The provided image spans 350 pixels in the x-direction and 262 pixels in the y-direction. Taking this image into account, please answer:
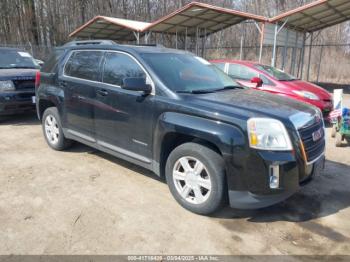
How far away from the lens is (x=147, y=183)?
439 centimetres

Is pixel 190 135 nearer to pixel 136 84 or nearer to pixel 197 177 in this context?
pixel 197 177

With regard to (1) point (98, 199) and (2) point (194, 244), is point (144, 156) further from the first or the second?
(2) point (194, 244)

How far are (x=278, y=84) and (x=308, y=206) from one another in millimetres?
4952

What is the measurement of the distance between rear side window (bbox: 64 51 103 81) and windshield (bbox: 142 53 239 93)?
0.88 meters

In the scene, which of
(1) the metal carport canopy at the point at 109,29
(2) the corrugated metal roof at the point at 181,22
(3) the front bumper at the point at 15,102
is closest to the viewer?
(3) the front bumper at the point at 15,102

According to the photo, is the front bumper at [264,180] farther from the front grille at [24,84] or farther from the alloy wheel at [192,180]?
the front grille at [24,84]

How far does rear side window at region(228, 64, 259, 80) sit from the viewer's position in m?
8.59

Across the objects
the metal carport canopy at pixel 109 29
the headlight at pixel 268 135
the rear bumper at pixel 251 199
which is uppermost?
the metal carport canopy at pixel 109 29

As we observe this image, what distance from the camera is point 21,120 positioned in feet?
27.0

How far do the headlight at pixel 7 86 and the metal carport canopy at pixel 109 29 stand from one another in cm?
1078

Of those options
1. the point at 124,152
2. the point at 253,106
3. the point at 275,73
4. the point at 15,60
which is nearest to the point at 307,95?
the point at 275,73

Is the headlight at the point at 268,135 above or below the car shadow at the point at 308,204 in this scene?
above

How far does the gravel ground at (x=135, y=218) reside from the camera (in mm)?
3012

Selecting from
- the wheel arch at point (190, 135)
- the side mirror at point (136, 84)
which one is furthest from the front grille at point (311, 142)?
the side mirror at point (136, 84)
